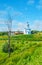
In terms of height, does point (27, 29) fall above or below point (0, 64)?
above

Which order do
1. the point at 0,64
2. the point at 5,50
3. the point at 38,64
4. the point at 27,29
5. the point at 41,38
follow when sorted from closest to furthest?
the point at 38,64, the point at 0,64, the point at 5,50, the point at 41,38, the point at 27,29

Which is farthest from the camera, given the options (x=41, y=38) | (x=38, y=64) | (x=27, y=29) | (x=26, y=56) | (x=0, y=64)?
(x=27, y=29)

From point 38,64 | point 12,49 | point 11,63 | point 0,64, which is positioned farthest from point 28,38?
point 38,64

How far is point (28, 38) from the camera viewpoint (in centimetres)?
8619

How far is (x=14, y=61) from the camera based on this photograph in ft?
86.7

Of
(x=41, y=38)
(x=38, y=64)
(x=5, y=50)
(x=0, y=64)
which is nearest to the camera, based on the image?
(x=38, y=64)

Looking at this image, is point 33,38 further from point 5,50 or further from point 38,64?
point 38,64

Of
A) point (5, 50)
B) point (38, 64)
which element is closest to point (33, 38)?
point (5, 50)

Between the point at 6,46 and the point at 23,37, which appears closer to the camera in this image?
the point at 6,46

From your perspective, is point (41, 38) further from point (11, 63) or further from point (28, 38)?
point (11, 63)

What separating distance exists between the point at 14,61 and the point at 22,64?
504 cm

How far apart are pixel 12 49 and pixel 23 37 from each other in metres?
38.7

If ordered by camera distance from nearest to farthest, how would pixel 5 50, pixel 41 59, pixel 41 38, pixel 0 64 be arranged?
pixel 41 59, pixel 0 64, pixel 5 50, pixel 41 38

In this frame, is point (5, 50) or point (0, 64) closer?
point (0, 64)
